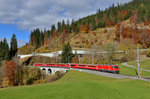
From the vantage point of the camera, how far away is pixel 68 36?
442 feet

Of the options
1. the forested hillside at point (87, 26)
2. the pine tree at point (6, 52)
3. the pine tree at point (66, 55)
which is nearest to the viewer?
the pine tree at point (66, 55)

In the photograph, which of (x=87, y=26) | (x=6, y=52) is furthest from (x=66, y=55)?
(x=87, y=26)

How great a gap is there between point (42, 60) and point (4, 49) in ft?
87.6

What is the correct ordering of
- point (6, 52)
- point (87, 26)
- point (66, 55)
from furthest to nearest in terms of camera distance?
point (87, 26), point (6, 52), point (66, 55)

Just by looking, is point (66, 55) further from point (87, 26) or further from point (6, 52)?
point (87, 26)

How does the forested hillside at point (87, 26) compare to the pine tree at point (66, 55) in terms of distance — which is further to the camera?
the forested hillside at point (87, 26)

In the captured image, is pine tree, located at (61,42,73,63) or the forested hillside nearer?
pine tree, located at (61,42,73,63)

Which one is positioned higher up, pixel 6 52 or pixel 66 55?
pixel 6 52

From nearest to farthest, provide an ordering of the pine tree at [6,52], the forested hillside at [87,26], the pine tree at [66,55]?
the pine tree at [66,55] < the pine tree at [6,52] < the forested hillside at [87,26]

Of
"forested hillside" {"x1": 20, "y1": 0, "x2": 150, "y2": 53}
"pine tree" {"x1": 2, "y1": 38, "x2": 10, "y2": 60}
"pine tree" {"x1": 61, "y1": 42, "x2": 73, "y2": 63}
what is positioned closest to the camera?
"pine tree" {"x1": 61, "y1": 42, "x2": 73, "y2": 63}

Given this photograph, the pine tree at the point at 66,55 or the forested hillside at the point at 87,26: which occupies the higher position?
the forested hillside at the point at 87,26

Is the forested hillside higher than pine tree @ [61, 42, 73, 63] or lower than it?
higher

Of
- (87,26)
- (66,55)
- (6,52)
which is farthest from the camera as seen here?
(87,26)

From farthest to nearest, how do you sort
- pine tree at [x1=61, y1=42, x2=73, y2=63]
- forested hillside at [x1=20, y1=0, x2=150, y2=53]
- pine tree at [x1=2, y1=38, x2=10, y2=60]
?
forested hillside at [x1=20, y1=0, x2=150, y2=53], pine tree at [x1=2, y1=38, x2=10, y2=60], pine tree at [x1=61, y1=42, x2=73, y2=63]
